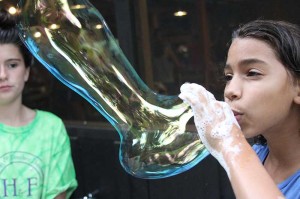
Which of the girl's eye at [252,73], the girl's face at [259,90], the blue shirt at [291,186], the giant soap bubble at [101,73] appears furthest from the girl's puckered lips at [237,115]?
the giant soap bubble at [101,73]

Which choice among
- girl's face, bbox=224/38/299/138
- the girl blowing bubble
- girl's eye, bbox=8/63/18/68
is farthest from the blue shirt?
girl's eye, bbox=8/63/18/68

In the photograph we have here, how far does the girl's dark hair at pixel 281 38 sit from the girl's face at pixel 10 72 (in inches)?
50.6

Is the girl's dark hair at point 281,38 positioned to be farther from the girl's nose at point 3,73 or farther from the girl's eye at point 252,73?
the girl's nose at point 3,73

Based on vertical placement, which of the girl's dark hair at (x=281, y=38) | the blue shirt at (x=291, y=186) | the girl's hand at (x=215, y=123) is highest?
the girl's dark hair at (x=281, y=38)

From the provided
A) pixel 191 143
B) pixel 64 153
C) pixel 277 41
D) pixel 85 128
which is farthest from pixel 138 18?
pixel 277 41

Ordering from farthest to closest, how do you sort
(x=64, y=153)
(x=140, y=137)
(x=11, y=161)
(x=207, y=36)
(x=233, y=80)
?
(x=207, y=36) → (x=64, y=153) → (x=11, y=161) → (x=140, y=137) → (x=233, y=80)

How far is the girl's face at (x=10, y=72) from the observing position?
2350mm

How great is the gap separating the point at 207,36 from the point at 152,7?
0.45 m

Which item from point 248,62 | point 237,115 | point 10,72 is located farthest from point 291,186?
point 10,72

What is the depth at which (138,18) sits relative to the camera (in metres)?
3.37

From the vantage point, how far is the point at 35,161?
2402 mm

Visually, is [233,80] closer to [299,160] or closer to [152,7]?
Answer: [299,160]

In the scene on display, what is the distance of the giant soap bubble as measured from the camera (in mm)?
1971

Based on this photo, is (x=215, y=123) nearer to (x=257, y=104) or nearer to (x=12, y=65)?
(x=257, y=104)
